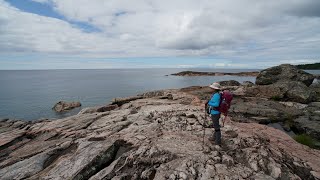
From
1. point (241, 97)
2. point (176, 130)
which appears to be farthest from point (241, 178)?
point (241, 97)

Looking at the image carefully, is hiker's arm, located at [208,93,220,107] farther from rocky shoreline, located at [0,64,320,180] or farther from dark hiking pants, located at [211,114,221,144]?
rocky shoreline, located at [0,64,320,180]

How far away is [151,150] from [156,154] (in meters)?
0.44

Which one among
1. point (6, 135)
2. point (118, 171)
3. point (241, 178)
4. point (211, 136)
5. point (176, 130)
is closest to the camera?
point (241, 178)

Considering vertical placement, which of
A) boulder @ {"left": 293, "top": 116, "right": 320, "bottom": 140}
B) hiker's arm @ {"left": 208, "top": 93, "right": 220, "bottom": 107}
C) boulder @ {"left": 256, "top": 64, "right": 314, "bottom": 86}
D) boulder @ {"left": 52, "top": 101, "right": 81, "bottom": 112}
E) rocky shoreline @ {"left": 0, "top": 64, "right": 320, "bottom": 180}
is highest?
hiker's arm @ {"left": 208, "top": 93, "right": 220, "bottom": 107}

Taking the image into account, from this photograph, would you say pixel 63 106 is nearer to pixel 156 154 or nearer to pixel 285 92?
pixel 285 92

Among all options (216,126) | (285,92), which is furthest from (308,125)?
(216,126)

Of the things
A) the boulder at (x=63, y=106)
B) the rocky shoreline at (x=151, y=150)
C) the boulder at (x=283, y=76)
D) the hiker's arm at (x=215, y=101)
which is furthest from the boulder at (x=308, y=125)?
the boulder at (x=63, y=106)

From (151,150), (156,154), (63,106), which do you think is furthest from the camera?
(63,106)

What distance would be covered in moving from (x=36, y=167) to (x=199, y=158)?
8177 millimetres

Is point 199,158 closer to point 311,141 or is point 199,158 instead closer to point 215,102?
point 215,102

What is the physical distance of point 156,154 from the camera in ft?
41.7

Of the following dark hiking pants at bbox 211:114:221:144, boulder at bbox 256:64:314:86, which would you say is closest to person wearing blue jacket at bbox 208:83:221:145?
dark hiking pants at bbox 211:114:221:144

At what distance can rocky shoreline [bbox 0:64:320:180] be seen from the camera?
1166 centimetres

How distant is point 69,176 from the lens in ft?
39.1
